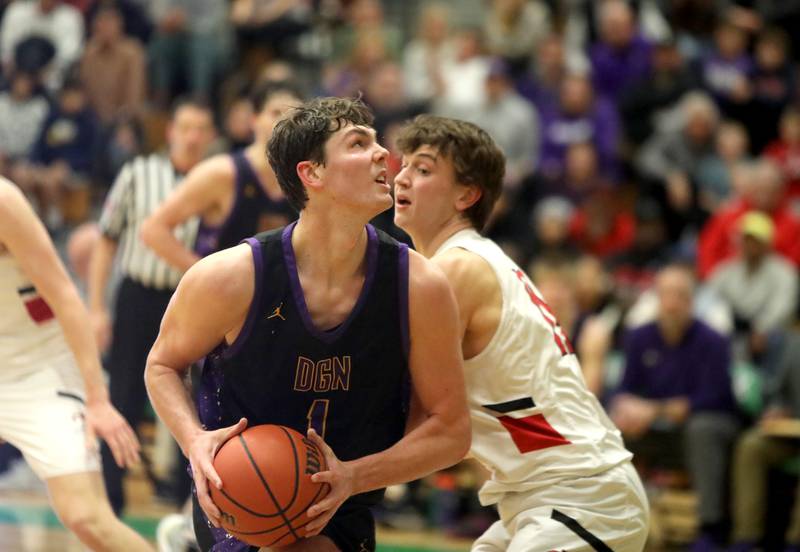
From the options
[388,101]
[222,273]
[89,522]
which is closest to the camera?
[222,273]

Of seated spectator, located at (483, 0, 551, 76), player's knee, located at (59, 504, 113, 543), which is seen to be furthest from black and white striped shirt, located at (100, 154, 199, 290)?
seated spectator, located at (483, 0, 551, 76)

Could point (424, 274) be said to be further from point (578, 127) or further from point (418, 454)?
point (578, 127)

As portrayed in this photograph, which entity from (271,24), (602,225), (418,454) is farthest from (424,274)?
(271,24)

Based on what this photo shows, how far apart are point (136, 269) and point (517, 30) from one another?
21.3 ft

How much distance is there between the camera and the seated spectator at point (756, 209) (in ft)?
30.8

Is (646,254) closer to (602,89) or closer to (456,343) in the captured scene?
(602,89)

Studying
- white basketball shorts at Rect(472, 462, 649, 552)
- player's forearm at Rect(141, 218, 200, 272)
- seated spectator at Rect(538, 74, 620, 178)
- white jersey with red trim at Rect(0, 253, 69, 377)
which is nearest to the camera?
white basketball shorts at Rect(472, 462, 649, 552)

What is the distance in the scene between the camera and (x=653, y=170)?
10.8 m

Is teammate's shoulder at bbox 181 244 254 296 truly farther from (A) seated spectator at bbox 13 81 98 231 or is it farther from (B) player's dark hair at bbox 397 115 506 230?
(A) seated spectator at bbox 13 81 98 231

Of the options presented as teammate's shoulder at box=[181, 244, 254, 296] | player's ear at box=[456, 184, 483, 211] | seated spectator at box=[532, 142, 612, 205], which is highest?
teammate's shoulder at box=[181, 244, 254, 296]

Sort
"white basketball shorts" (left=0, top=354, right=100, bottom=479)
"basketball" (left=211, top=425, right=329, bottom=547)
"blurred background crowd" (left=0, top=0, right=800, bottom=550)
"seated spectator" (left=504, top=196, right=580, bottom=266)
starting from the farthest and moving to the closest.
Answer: "seated spectator" (left=504, top=196, right=580, bottom=266), "blurred background crowd" (left=0, top=0, right=800, bottom=550), "white basketball shorts" (left=0, top=354, right=100, bottom=479), "basketball" (left=211, top=425, right=329, bottom=547)

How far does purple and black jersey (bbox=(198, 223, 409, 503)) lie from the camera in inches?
145

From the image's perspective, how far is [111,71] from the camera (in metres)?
12.5

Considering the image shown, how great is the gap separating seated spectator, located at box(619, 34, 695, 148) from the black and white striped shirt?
17.5ft
